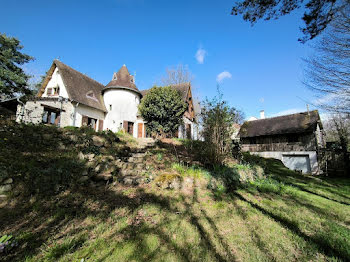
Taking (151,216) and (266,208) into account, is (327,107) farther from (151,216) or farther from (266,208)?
(151,216)

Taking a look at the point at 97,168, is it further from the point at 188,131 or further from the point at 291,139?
the point at 291,139

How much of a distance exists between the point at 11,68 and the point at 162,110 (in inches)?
688

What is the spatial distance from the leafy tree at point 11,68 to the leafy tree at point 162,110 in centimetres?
1368

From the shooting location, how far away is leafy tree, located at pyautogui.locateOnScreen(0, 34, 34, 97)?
600 inches

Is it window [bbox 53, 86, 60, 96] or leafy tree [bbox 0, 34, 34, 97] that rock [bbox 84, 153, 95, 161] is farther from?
leafy tree [bbox 0, 34, 34, 97]

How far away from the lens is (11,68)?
1625 centimetres

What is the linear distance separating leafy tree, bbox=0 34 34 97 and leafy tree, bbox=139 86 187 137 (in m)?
13.7

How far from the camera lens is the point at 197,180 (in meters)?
4.84

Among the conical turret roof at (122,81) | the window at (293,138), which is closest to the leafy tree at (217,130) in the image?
the conical turret roof at (122,81)

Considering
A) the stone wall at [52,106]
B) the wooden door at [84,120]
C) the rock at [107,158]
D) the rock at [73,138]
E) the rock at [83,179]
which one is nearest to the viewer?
the rock at [83,179]

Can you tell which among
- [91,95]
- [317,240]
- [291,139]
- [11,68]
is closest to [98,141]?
[317,240]

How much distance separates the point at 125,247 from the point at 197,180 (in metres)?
2.96

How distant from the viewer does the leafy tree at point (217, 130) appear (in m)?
6.22

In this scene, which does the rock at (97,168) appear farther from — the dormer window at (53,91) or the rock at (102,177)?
the dormer window at (53,91)
